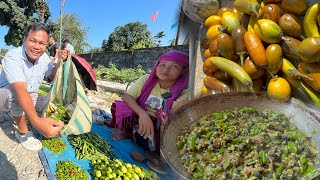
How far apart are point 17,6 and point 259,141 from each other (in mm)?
26977

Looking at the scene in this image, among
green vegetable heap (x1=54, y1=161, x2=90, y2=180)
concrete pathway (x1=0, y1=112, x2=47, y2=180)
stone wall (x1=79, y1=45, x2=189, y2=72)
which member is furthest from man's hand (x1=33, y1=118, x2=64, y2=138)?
stone wall (x1=79, y1=45, x2=189, y2=72)

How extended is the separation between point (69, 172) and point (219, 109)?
2.19 metres

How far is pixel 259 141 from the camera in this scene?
1194 mm

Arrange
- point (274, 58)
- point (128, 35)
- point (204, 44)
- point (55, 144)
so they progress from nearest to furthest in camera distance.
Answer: point (274, 58), point (204, 44), point (55, 144), point (128, 35)

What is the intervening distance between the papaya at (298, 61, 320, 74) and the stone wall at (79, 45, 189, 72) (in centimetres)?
1259

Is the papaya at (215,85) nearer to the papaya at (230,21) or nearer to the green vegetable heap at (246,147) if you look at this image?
the green vegetable heap at (246,147)

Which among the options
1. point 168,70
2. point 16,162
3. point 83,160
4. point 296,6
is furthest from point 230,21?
point 16,162

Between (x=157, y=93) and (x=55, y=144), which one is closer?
(x=157, y=93)

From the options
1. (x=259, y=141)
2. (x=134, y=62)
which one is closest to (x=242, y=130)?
(x=259, y=141)

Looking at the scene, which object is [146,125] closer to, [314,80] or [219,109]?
[219,109]

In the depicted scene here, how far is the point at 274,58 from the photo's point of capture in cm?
132

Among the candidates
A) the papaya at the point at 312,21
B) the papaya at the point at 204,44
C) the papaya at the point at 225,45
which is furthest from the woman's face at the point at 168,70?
the papaya at the point at 312,21

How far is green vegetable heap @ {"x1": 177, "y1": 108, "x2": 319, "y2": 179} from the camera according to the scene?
113 centimetres

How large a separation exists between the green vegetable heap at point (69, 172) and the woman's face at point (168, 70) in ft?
4.13
